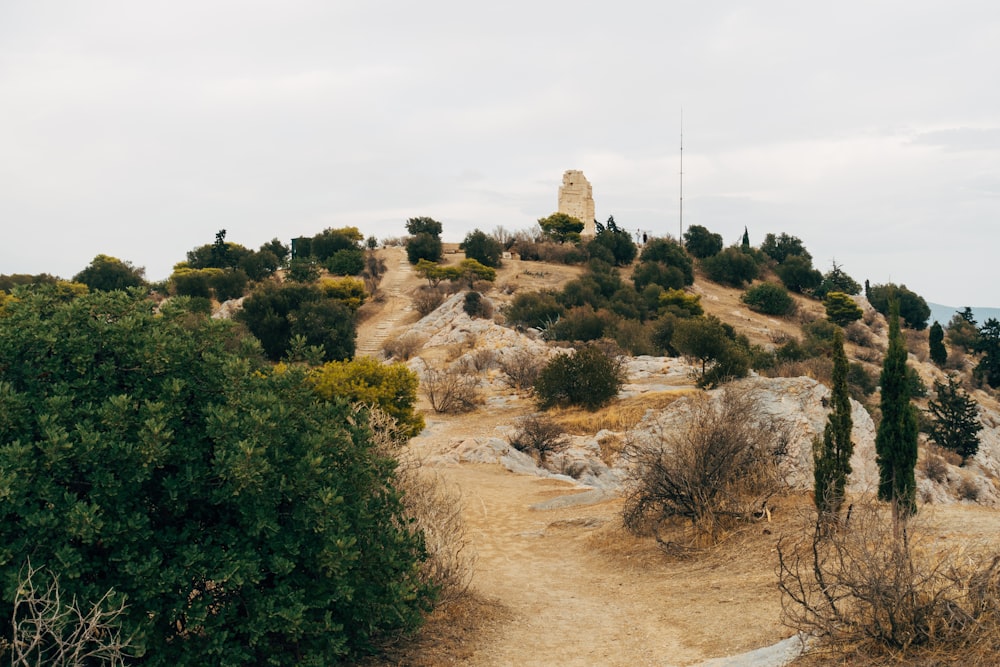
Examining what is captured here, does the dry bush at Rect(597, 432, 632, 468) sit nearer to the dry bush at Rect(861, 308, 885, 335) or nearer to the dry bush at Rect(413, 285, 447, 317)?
the dry bush at Rect(413, 285, 447, 317)

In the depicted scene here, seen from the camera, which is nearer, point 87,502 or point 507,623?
point 87,502

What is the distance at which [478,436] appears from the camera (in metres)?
22.0

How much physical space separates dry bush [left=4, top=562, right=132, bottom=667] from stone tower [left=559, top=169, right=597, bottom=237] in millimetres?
68667

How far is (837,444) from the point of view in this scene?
1198cm

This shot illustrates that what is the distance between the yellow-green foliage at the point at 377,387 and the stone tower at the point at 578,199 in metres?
54.1

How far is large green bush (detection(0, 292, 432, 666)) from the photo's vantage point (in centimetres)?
541

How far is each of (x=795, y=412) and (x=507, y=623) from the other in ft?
48.1

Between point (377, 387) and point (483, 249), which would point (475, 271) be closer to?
point (483, 249)

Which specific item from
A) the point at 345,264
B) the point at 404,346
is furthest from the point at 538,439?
the point at 345,264

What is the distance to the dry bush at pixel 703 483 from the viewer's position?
1100 centimetres

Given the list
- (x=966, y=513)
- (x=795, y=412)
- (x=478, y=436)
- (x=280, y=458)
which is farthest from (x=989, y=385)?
(x=280, y=458)

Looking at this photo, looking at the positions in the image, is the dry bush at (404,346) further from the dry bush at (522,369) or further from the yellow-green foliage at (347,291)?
the dry bush at (522,369)

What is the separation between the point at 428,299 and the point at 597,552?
33557mm

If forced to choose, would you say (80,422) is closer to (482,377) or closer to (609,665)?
(609,665)
